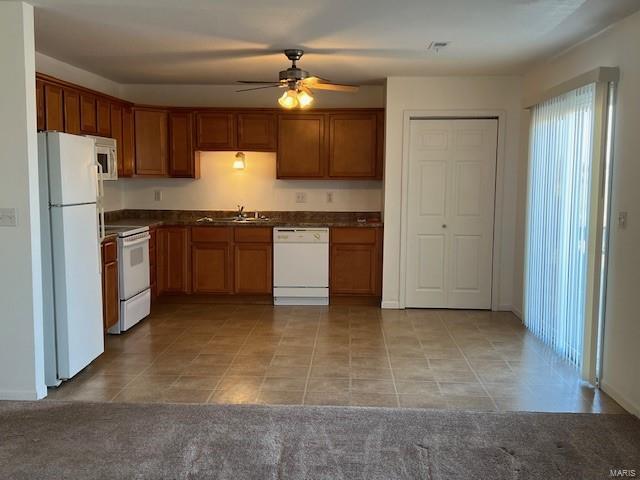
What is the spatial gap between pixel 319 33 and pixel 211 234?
291 centimetres

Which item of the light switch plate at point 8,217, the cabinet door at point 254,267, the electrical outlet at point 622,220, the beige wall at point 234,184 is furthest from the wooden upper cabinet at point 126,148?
the electrical outlet at point 622,220

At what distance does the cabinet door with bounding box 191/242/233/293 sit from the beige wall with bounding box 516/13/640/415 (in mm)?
3909

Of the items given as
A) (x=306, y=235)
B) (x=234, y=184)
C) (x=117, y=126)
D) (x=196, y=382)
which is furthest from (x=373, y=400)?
(x=117, y=126)

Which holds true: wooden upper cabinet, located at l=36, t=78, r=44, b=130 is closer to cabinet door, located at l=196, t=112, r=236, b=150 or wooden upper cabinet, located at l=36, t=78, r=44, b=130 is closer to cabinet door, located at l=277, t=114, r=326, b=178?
cabinet door, located at l=196, t=112, r=236, b=150

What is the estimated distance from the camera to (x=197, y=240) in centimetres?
647

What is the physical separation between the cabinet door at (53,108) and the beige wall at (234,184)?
1.93 m

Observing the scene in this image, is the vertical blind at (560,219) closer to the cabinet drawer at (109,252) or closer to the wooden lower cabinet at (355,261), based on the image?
the wooden lower cabinet at (355,261)

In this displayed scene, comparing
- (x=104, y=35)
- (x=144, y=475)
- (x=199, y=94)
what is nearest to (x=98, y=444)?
(x=144, y=475)

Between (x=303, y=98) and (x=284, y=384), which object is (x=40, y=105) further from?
(x=284, y=384)

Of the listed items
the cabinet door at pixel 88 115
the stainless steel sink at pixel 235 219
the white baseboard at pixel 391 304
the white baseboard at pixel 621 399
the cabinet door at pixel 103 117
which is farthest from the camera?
the stainless steel sink at pixel 235 219

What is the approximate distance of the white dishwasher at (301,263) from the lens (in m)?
6.37

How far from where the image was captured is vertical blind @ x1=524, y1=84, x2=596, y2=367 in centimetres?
427

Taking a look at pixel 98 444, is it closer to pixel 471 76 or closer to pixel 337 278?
pixel 337 278

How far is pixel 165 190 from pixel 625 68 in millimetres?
5030
